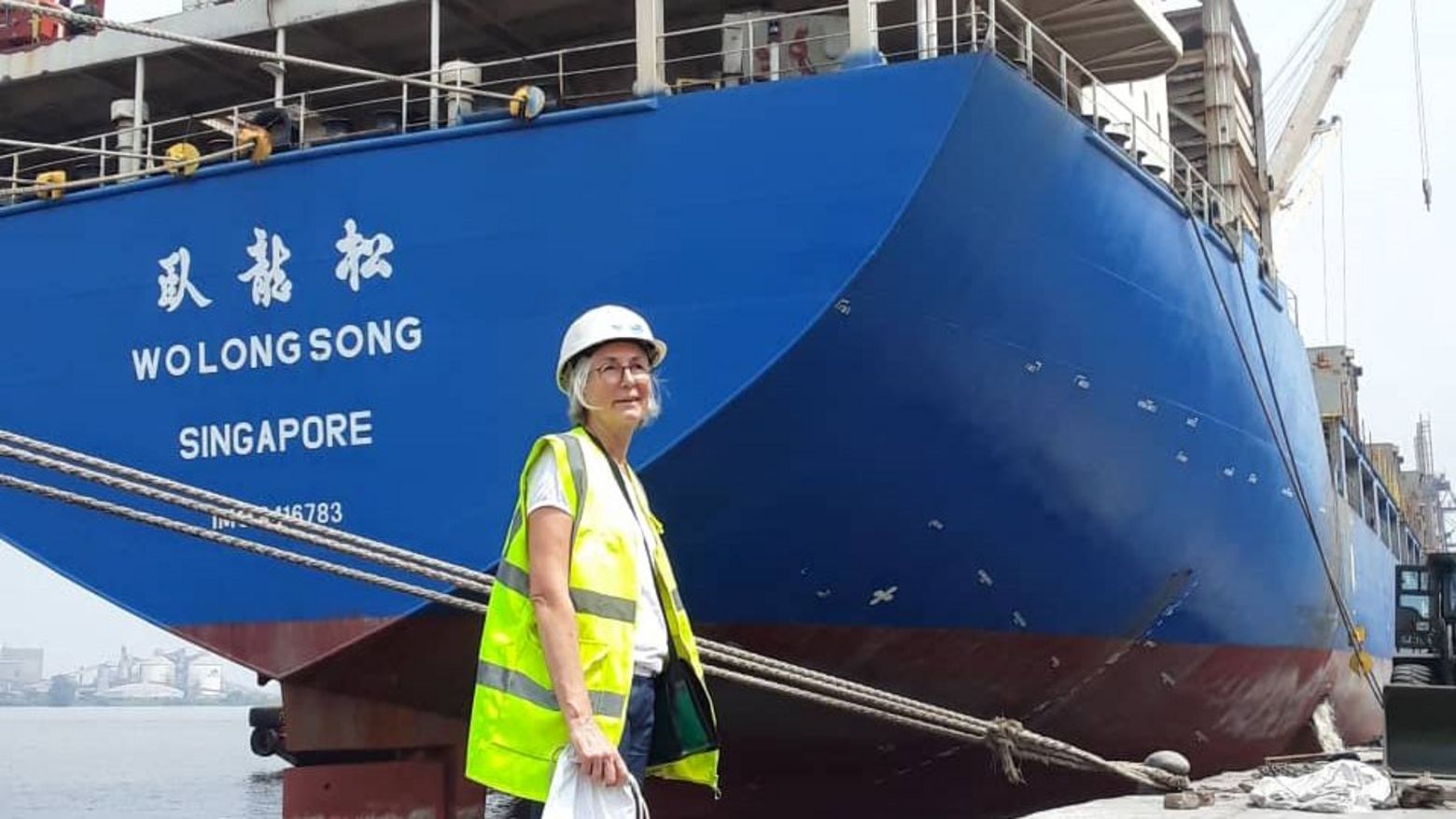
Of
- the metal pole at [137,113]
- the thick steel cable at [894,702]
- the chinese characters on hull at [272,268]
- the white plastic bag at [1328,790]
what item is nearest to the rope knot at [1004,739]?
the thick steel cable at [894,702]

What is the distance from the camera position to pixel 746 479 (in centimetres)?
739

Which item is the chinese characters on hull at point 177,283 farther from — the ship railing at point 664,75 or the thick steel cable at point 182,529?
the thick steel cable at point 182,529

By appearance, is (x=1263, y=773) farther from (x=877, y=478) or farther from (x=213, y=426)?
(x=213, y=426)

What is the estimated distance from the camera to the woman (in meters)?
2.56

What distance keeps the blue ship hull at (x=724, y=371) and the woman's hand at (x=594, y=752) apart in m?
4.62

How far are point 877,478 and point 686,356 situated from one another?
1.19 meters

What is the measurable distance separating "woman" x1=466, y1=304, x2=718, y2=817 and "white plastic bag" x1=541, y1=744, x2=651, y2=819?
22 mm

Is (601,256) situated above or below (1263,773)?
above

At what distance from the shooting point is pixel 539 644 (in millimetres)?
2617

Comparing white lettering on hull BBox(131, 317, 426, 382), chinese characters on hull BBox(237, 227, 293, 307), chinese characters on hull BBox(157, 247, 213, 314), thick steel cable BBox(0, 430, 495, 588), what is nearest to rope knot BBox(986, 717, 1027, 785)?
thick steel cable BBox(0, 430, 495, 588)

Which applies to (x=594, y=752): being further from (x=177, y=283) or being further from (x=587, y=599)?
(x=177, y=283)

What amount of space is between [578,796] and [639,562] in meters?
0.43

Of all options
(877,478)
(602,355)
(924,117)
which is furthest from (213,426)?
(602,355)

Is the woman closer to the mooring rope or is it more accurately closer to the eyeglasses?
the eyeglasses
